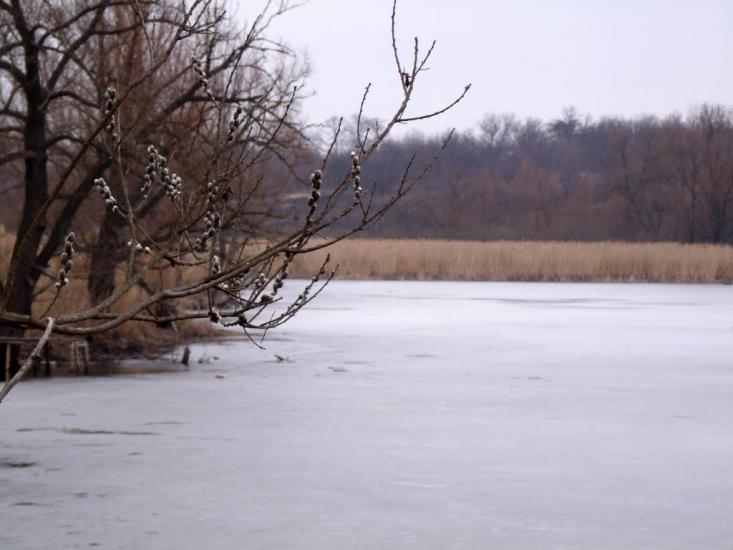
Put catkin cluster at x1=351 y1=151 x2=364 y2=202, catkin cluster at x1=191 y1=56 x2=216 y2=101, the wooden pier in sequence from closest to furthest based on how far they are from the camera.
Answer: catkin cluster at x1=351 y1=151 x2=364 y2=202 → catkin cluster at x1=191 y1=56 x2=216 y2=101 → the wooden pier

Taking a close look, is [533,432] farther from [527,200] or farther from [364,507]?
[527,200]

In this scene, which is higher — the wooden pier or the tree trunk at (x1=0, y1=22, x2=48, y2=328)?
the tree trunk at (x1=0, y1=22, x2=48, y2=328)

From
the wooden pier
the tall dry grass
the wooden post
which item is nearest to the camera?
the wooden post

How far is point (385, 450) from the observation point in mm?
6141

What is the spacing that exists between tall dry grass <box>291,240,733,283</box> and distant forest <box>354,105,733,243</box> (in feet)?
57.9

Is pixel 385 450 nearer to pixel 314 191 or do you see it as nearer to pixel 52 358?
pixel 314 191

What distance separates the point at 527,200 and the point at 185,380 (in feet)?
143

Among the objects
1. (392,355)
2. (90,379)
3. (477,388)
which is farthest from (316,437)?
(392,355)

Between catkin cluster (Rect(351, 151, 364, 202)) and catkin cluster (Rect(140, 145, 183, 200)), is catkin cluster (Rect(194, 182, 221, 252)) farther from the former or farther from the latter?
catkin cluster (Rect(351, 151, 364, 202))

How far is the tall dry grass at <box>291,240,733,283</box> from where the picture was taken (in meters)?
23.2

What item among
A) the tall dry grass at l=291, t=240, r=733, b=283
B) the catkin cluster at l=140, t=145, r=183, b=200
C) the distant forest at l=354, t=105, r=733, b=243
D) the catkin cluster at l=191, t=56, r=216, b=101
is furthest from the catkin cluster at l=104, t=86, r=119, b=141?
the distant forest at l=354, t=105, r=733, b=243

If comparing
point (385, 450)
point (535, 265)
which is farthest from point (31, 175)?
point (535, 265)

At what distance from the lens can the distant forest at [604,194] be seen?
139ft

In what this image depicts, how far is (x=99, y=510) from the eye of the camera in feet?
16.1
